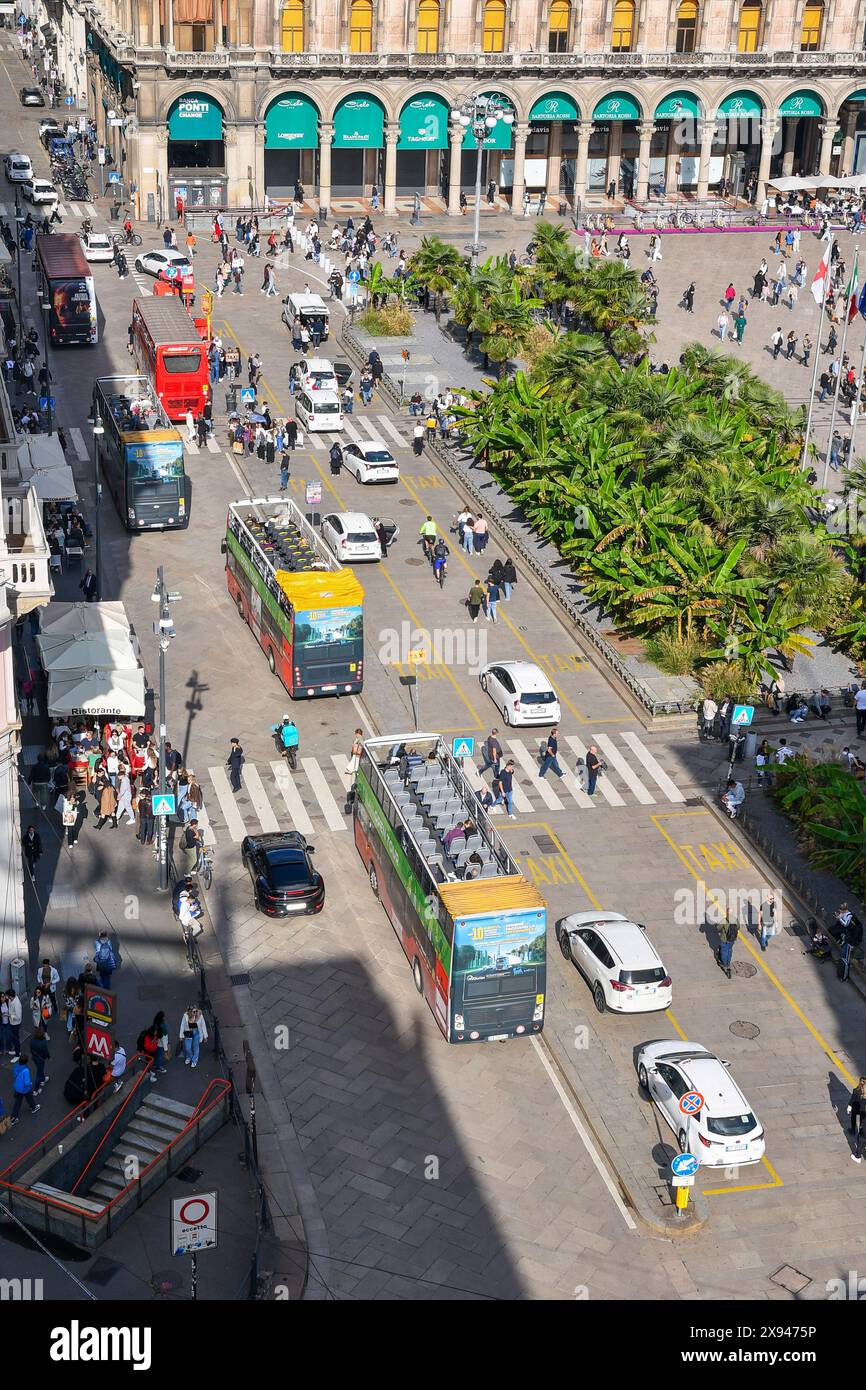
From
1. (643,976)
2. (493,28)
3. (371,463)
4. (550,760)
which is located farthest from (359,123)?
(643,976)

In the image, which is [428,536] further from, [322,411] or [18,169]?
[18,169]

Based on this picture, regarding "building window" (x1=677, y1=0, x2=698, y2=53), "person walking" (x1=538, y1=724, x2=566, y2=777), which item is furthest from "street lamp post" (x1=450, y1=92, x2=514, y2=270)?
"person walking" (x1=538, y1=724, x2=566, y2=777)

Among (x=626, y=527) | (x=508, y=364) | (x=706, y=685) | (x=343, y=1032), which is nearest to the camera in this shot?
(x=343, y=1032)

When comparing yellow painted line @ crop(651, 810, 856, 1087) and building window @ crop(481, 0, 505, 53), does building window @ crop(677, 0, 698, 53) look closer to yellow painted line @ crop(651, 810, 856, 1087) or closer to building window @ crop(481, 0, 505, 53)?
building window @ crop(481, 0, 505, 53)
